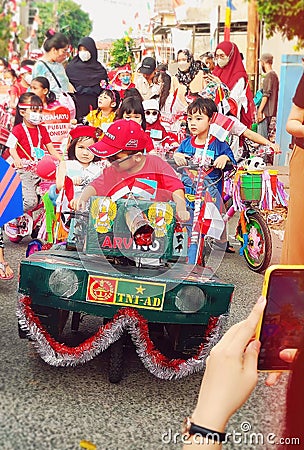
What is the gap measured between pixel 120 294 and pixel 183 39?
544 inches

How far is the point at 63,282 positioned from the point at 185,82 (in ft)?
25.9

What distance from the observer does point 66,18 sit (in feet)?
232

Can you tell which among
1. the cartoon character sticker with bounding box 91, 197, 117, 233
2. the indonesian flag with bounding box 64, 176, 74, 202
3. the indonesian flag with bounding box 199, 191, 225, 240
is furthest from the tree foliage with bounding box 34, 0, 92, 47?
the cartoon character sticker with bounding box 91, 197, 117, 233

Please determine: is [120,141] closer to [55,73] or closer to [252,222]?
[252,222]

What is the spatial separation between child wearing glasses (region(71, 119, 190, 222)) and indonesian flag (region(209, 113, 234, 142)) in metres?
1.57

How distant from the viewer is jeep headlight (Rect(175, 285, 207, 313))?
364cm

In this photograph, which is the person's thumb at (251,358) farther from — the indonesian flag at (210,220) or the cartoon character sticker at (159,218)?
the indonesian flag at (210,220)

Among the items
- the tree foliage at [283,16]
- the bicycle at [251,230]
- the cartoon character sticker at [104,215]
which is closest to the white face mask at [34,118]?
the bicycle at [251,230]

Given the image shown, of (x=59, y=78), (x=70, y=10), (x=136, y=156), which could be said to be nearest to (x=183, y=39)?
(x=59, y=78)

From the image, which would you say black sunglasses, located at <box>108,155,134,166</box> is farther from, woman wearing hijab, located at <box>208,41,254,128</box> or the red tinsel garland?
woman wearing hijab, located at <box>208,41,254,128</box>

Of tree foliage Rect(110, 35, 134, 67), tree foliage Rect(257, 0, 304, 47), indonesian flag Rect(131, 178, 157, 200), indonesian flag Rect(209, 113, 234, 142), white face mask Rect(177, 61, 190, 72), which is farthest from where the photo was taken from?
tree foliage Rect(110, 35, 134, 67)

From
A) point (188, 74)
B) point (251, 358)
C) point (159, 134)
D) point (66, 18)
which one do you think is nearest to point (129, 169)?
point (251, 358)

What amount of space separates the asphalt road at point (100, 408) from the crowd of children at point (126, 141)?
36.9 inches

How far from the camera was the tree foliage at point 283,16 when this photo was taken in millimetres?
1896
